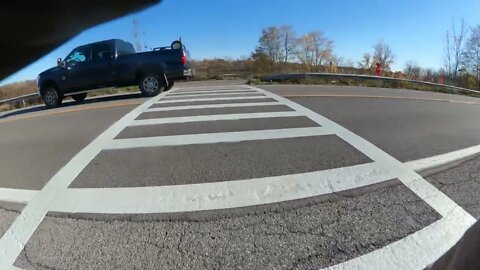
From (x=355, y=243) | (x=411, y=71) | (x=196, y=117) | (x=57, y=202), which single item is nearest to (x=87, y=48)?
(x=196, y=117)

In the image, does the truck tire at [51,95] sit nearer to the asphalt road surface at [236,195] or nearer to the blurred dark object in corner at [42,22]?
the asphalt road surface at [236,195]

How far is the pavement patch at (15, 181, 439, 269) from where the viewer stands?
2818 mm

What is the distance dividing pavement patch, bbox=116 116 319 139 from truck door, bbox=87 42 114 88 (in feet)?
19.6

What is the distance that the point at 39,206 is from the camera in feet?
12.6

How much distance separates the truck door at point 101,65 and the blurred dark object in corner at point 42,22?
9438 mm

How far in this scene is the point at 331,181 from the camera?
4.22m

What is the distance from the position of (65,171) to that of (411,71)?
14779 millimetres

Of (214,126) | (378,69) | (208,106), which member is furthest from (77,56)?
(378,69)

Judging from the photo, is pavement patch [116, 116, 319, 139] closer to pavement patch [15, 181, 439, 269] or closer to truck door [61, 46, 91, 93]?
pavement patch [15, 181, 439, 269]

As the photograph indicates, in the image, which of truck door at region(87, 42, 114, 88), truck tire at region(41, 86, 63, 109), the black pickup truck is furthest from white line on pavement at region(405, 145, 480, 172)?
truck tire at region(41, 86, 63, 109)

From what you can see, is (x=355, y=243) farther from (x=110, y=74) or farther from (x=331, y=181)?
(x=110, y=74)

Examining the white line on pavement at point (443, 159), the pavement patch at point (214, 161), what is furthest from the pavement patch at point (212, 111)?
the white line on pavement at point (443, 159)

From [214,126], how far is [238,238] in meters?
4.17

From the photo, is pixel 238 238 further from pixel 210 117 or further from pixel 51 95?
pixel 51 95
